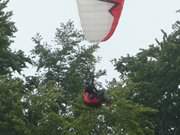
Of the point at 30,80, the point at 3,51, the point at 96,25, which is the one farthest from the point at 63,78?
the point at 96,25

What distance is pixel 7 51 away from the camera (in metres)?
40.2

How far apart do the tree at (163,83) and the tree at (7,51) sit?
5.87 meters

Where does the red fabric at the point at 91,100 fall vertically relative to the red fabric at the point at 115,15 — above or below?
below

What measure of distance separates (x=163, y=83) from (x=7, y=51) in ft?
29.6

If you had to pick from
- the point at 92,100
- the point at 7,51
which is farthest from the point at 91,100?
the point at 7,51

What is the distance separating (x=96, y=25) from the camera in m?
18.5

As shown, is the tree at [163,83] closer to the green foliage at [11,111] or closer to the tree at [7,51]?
the tree at [7,51]

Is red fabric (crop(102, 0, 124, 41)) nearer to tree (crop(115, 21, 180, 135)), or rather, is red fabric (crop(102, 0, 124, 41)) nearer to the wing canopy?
the wing canopy

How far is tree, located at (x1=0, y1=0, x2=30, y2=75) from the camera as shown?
38219 mm

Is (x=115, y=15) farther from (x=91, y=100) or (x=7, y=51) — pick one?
(x=7, y=51)

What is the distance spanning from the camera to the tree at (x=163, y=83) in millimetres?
42875

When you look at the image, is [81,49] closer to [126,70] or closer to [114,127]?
[126,70]

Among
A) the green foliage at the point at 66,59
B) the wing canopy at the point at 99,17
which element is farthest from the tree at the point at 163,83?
the wing canopy at the point at 99,17

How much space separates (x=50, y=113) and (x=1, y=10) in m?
8.69
